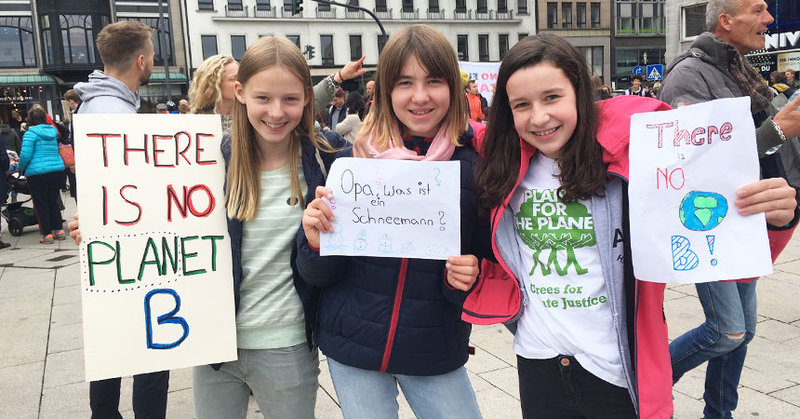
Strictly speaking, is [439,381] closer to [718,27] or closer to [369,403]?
[369,403]

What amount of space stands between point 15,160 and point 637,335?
505 inches

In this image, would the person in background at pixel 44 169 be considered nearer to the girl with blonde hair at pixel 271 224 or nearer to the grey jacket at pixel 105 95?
the grey jacket at pixel 105 95

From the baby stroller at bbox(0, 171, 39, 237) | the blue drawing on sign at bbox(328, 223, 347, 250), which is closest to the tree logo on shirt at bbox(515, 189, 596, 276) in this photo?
the blue drawing on sign at bbox(328, 223, 347, 250)

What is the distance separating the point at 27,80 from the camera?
36531 mm

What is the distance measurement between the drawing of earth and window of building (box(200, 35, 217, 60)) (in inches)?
1726

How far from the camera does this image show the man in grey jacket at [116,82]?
9.48 feet

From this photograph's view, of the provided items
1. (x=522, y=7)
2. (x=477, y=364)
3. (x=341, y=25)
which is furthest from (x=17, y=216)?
(x=522, y=7)

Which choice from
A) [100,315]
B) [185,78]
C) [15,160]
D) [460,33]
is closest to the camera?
[100,315]

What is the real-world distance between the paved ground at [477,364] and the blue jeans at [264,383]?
129cm

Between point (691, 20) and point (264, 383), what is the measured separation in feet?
90.1

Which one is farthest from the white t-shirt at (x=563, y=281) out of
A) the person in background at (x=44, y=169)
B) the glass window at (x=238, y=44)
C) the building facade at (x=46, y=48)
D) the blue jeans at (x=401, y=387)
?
the glass window at (x=238, y=44)

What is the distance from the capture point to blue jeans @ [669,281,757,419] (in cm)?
276

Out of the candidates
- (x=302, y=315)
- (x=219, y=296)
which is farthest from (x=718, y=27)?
(x=219, y=296)

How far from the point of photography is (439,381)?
2.05 meters
